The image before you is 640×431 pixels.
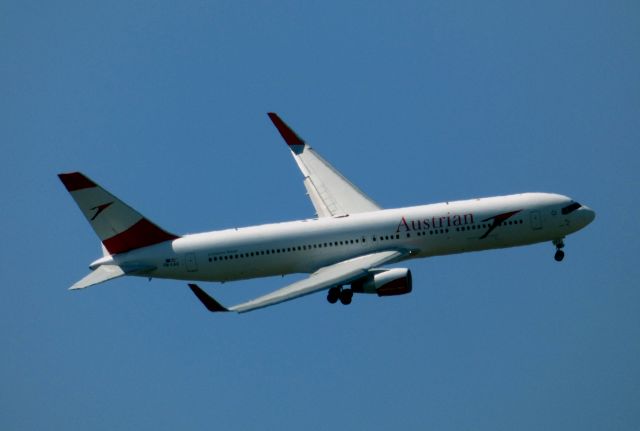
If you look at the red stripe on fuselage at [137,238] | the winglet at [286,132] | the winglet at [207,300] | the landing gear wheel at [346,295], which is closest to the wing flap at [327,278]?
the winglet at [207,300]

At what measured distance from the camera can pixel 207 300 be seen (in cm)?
8662

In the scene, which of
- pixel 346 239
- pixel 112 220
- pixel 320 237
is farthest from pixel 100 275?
pixel 346 239

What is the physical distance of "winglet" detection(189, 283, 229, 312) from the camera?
8625 centimetres

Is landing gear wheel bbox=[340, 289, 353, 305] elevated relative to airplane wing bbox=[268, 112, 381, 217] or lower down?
lower down

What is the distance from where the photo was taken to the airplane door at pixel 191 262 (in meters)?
99.7

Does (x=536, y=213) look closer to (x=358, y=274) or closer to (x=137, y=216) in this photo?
(x=358, y=274)

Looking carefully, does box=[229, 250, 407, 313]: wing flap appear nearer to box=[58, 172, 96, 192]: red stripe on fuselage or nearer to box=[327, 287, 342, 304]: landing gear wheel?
box=[327, 287, 342, 304]: landing gear wheel

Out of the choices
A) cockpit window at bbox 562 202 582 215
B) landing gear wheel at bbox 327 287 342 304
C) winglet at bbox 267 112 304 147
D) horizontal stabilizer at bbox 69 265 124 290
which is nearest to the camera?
horizontal stabilizer at bbox 69 265 124 290

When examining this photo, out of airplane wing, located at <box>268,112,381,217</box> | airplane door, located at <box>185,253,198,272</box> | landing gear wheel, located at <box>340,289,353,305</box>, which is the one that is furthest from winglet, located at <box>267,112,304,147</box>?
landing gear wheel, located at <box>340,289,353,305</box>

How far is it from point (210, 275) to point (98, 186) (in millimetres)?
11748

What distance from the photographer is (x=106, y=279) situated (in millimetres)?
97062

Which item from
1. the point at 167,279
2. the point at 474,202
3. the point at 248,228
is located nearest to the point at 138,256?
the point at 167,279

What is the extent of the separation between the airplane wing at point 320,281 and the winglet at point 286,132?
2111 cm

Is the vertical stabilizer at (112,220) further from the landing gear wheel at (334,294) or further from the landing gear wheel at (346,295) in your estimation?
the landing gear wheel at (346,295)
